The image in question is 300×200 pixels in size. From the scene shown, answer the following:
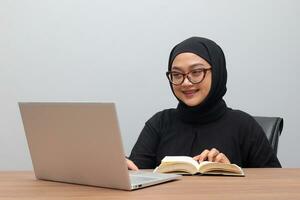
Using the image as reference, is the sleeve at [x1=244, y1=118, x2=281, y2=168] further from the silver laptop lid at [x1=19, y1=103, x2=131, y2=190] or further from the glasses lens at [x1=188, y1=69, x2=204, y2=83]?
the silver laptop lid at [x1=19, y1=103, x2=131, y2=190]

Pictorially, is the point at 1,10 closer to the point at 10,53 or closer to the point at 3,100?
the point at 10,53

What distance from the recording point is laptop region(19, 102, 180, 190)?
3.28 feet

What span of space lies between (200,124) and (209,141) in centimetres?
10

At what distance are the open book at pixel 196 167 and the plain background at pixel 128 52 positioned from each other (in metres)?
0.94

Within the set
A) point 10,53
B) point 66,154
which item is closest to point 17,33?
point 10,53

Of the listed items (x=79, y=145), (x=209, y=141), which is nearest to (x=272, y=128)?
(x=209, y=141)

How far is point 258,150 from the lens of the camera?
1.71m

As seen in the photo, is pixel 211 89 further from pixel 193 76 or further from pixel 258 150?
pixel 258 150

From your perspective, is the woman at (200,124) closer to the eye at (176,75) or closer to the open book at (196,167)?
the eye at (176,75)

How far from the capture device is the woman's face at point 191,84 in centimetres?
180

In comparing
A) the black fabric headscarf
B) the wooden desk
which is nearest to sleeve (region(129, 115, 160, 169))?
the black fabric headscarf

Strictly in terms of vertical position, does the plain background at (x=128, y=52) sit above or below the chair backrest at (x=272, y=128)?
above

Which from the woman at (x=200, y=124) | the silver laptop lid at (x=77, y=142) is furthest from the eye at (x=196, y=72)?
the silver laptop lid at (x=77, y=142)

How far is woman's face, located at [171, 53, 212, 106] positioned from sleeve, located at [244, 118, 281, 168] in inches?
9.2
